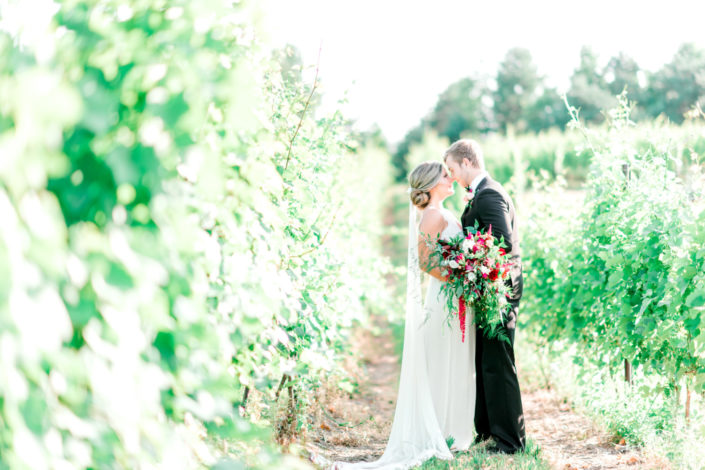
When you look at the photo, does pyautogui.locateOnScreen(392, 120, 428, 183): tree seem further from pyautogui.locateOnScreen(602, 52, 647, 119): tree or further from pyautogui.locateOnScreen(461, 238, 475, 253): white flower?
pyautogui.locateOnScreen(461, 238, 475, 253): white flower

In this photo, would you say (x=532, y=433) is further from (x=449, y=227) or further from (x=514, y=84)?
(x=514, y=84)

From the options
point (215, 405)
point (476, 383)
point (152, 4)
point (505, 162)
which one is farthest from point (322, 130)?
point (505, 162)

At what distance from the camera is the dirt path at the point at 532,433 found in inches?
161

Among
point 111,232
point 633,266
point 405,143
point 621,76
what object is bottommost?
point 111,232

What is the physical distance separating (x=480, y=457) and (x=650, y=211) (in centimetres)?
211

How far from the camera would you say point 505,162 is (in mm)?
26938

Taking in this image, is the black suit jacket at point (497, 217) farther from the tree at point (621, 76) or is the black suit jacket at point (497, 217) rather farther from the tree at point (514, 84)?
the tree at point (514, 84)

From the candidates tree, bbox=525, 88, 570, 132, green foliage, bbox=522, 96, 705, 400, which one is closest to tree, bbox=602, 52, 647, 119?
tree, bbox=525, 88, 570, 132

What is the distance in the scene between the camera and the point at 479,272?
4.08m

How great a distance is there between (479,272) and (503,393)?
946 mm

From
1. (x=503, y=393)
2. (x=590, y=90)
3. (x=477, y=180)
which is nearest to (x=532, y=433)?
(x=503, y=393)

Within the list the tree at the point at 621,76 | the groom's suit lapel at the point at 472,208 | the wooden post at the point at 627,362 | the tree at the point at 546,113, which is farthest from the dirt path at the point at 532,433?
the tree at the point at 546,113

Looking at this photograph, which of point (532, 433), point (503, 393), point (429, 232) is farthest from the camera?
point (532, 433)

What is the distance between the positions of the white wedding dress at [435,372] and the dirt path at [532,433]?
1.50 feet
